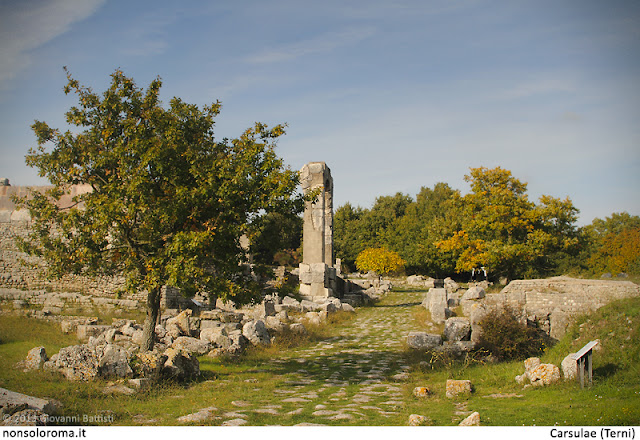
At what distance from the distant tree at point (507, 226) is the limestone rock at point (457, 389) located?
793 inches

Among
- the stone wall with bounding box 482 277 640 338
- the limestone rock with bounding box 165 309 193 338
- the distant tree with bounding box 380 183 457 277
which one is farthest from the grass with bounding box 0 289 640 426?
the distant tree with bounding box 380 183 457 277

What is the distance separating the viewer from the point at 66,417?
6469 millimetres

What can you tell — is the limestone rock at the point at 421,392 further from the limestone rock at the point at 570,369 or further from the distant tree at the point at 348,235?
the distant tree at the point at 348,235

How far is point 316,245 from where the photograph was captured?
2392 centimetres

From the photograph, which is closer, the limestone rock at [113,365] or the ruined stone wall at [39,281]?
the limestone rock at [113,365]

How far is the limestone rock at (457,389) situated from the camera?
8227 mm

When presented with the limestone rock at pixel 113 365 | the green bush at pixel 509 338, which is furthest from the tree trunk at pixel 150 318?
the green bush at pixel 509 338

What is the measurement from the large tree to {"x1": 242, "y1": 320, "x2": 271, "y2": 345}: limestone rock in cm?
357

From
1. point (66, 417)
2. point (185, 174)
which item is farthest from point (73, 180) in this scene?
point (66, 417)

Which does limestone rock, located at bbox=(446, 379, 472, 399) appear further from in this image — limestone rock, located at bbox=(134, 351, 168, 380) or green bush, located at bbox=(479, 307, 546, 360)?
limestone rock, located at bbox=(134, 351, 168, 380)

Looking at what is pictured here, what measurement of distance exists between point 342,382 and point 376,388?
858 mm

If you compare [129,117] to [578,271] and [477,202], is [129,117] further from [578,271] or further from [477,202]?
[578,271]

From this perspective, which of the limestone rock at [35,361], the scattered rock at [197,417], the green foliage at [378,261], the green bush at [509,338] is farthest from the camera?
the green foliage at [378,261]

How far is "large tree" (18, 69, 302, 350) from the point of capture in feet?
29.9
